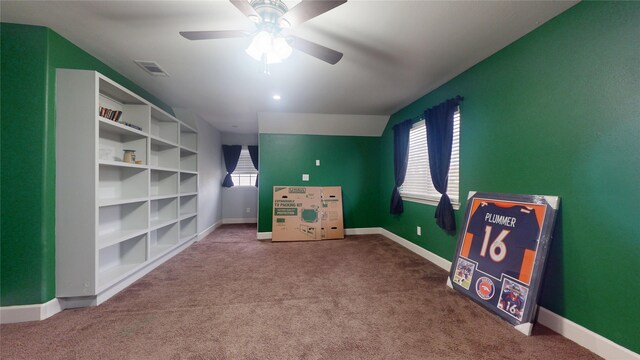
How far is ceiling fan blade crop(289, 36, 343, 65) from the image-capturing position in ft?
4.78

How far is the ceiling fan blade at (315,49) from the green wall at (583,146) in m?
1.63

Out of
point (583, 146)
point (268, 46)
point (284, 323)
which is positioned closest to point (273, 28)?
point (268, 46)

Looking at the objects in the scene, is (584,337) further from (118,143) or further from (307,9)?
(118,143)

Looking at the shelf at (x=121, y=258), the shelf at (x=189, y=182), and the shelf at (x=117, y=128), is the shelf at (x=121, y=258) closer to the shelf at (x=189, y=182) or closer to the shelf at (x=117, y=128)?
the shelf at (x=117, y=128)

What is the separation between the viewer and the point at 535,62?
175cm

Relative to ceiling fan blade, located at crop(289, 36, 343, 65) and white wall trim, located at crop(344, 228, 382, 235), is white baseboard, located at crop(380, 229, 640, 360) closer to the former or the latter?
ceiling fan blade, located at crop(289, 36, 343, 65)

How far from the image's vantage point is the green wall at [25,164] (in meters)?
1.67

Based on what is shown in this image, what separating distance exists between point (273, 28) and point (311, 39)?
56 centimetres

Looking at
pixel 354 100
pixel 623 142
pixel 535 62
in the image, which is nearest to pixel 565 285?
pixel 623 142

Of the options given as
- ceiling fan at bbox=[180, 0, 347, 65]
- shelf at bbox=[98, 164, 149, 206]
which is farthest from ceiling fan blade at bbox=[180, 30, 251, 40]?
shelf at bbox=[98, 164, 149, 206]

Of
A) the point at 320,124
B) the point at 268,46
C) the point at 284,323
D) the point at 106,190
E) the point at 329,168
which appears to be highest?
the point at 320,124

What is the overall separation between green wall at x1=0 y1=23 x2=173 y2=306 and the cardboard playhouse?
2709 mm

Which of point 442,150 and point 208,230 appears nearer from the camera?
point 442,150

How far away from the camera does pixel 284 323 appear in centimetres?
167
